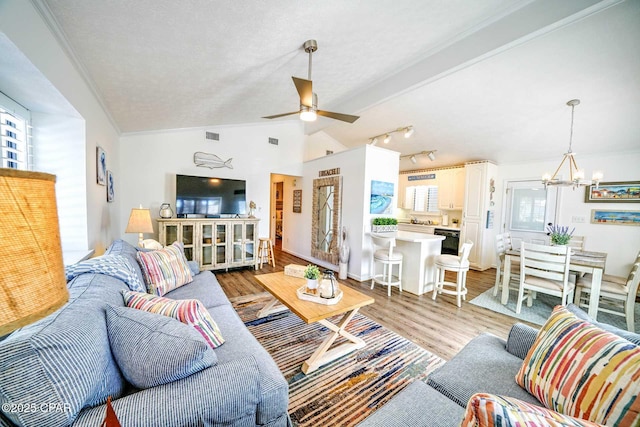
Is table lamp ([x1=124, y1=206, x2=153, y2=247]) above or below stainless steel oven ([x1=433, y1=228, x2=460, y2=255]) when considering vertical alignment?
above

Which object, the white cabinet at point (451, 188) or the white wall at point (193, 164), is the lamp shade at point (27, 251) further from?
the white cabinet at point (451, 188)

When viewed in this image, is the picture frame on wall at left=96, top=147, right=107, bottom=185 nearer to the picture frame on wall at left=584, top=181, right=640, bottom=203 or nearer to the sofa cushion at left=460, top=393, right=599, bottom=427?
the sofa cushion at left=460, top=393, right=599, bottom=427

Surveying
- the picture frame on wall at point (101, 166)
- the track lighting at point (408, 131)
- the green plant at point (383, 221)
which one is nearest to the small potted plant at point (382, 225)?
the green plant at point (383, 221)

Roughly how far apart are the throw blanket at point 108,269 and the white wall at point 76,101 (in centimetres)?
90

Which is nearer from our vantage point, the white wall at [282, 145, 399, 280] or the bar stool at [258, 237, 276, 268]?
the white wall at [282, 145, 399, 280]

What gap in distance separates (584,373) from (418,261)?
263cm

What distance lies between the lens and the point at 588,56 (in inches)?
98.6

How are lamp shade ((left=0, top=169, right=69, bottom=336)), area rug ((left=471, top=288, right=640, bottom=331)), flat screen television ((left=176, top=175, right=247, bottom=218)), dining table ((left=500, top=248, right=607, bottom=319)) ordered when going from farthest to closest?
flat screen television ((left=176, top=175, right=247, bottom=218)) → area rug ((left=471, top=288, right=640, bottom=331)) → dining table ((left=500, top=248, right=607, bottom=319)) → lamp shade ((left=0, top=169, right=69, bottom=336))

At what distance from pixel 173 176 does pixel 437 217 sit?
603cm

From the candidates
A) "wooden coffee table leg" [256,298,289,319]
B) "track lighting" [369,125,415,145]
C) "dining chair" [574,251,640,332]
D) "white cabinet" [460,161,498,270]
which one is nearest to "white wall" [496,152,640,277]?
"white cabinet" [460,161,498,270]

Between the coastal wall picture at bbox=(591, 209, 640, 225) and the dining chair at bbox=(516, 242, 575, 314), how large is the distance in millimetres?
2348

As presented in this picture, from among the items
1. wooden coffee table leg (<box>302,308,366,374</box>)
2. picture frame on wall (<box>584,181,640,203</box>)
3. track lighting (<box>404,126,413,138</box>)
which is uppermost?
track lighting (<box>404,126,413,138</box>)

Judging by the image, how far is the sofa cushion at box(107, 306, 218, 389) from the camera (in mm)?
914

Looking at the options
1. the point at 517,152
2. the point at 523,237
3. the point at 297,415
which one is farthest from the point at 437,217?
the point at 297,415
